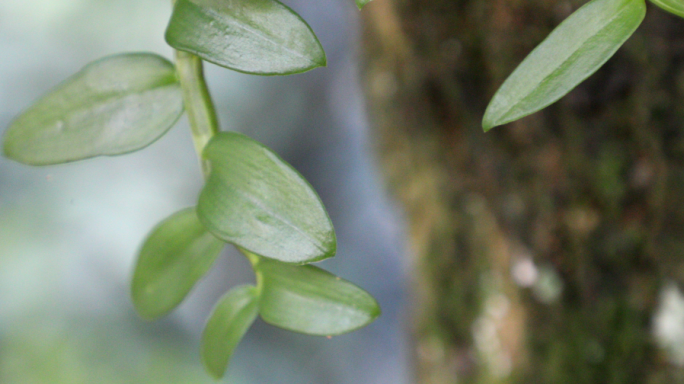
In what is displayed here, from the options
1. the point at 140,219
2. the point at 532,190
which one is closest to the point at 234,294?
the point at 532,190

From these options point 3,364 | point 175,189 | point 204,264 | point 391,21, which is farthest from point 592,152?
point 3,364

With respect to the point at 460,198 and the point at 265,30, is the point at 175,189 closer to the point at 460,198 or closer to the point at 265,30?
the point at 460,198

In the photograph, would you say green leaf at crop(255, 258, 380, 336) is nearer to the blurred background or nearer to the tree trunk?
the tree trunk

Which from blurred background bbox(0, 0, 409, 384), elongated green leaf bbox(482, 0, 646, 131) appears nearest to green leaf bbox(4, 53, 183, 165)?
elongated green leaf bbox(482, 0, 646, 131)

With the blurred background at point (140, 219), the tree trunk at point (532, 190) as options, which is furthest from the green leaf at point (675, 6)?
the blurred background at point (140, 219)

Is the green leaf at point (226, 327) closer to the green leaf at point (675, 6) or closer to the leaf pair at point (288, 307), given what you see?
the leaf pair at point (288, 307)

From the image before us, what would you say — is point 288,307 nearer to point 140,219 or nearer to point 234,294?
point 234,294
